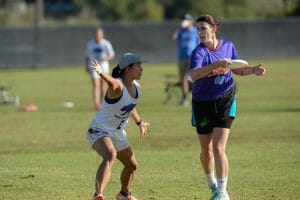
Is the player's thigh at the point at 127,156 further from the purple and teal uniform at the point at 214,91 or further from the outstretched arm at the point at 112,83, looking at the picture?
the purple and teal uniform at the point at 214,91

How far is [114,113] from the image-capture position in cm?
993

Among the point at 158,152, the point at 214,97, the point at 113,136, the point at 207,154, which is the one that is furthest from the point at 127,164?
the point at 158,152

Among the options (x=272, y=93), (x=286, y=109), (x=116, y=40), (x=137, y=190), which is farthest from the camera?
(x=116, y=40)

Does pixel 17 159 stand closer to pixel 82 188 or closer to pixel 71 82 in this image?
pixel 82 188

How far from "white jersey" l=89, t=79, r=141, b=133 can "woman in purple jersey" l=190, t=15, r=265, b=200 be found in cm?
78

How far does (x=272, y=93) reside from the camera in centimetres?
2777

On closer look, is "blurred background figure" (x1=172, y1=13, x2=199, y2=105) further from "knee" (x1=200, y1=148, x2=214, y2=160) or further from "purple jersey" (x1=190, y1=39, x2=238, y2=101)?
"purple jersey" (x1=190, y1=39, x2=238, y2=101)

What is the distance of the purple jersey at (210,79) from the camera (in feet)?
32.6

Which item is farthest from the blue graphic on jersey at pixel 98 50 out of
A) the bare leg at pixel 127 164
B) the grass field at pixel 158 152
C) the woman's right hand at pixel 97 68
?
the woman's right hand at pixel 97 68

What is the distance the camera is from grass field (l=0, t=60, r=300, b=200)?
11180mm

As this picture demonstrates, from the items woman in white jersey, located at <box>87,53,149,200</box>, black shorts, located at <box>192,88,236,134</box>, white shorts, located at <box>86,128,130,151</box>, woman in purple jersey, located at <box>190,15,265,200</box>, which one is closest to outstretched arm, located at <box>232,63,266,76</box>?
woman in purple jersey, located at <box>190,15,265,200</box>

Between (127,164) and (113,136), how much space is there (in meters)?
0.44

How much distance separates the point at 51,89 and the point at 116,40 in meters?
15.7

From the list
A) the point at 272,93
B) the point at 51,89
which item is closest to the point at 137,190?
the point at 272,93
